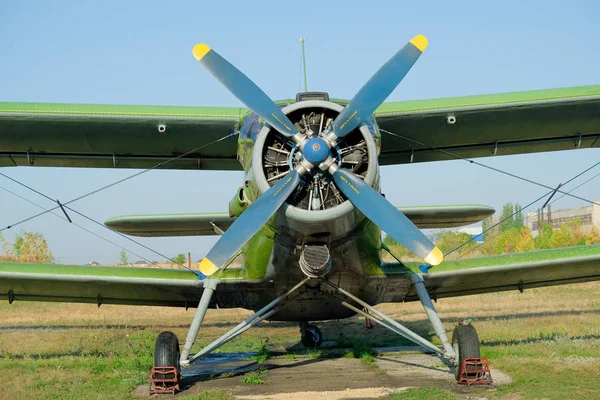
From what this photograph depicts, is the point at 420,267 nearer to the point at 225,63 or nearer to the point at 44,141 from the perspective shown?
the point at 225,63

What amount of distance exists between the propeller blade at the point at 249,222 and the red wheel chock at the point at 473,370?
3062mm

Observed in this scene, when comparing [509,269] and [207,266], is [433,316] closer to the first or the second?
[509,269]

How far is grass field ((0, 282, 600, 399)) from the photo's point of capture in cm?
802

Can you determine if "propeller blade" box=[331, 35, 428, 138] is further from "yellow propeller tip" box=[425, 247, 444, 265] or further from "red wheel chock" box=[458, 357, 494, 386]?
"red wheel chock" box=[458, 357, 494, 386]

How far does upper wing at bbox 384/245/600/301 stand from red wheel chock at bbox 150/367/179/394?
3.18 meters

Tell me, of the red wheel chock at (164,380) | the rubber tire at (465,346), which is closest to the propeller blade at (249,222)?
the red wheel chock at (164,380)

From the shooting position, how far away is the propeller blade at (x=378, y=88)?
23.8ft

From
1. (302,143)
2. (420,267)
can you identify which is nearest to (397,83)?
(302,143)

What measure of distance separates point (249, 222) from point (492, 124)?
4756 millimetres

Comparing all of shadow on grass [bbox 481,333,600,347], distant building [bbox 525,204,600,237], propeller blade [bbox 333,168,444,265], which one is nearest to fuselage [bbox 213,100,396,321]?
propeller blade [bbox 333,168,444,265]

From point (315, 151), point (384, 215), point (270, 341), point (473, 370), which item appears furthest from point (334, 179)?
point (270, 341)

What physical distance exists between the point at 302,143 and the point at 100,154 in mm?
4768

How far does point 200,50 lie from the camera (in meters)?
7.80

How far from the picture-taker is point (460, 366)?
8203 mm
